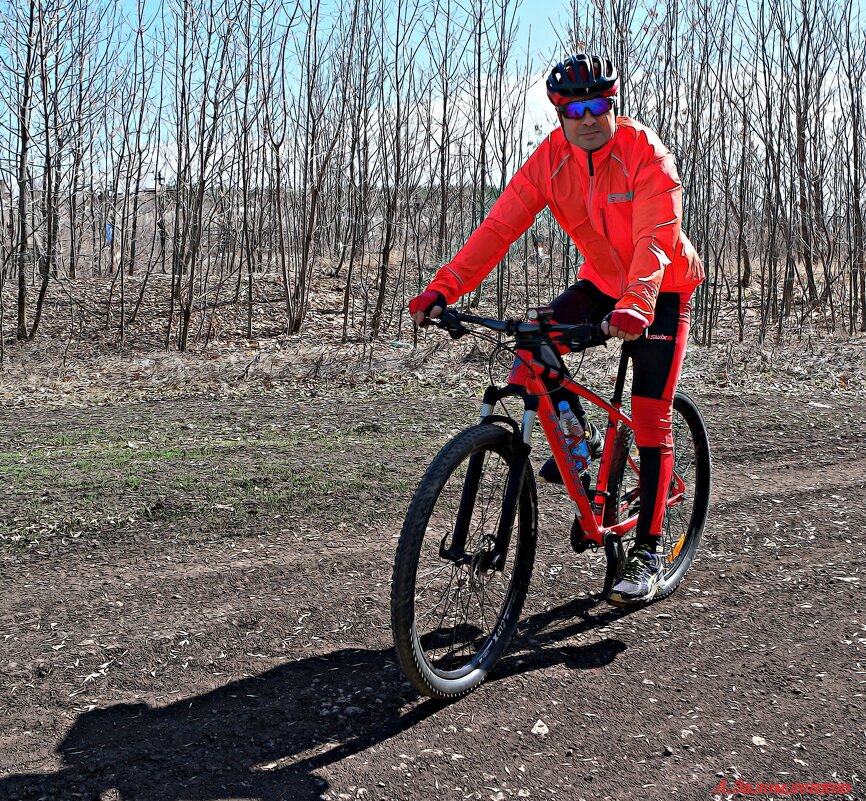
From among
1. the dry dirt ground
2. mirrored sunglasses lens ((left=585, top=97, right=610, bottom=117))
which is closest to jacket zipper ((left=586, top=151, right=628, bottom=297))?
mirrored sunglasses lens ((left=585, top=97, right=610, bottom=117))

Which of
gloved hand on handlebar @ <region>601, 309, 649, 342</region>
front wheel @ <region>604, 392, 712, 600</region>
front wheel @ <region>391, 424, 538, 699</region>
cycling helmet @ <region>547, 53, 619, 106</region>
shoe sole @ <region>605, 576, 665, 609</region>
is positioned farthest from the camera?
front wheel @ <region>604, 392, 712, 600</region>

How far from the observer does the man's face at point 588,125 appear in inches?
126

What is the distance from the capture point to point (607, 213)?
11.1 ft

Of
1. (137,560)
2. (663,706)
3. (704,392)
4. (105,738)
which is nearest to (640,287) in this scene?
(663,706)

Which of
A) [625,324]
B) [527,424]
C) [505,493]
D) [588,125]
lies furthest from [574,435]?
[588,125]

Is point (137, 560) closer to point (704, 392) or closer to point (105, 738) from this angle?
point (105, 738)

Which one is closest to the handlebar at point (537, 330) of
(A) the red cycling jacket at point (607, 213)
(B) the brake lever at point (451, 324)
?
(B) the brake lever at point (451, 324)

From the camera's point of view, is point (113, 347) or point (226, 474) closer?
A: point (226, 474)

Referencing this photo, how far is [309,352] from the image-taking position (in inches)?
446

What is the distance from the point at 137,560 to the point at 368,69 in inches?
335

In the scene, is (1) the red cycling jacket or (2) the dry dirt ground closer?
(2) the dry dirt ground

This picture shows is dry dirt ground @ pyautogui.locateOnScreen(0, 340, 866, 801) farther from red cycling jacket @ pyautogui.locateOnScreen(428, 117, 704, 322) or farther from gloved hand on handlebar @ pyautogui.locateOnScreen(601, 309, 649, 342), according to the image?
red cycling jacket @ pyautogui.locateOnScreen(428, 117, 704, 322)

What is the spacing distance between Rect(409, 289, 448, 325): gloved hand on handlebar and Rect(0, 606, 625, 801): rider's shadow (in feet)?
4.28

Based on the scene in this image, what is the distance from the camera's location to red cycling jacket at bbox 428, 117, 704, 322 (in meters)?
3.23
